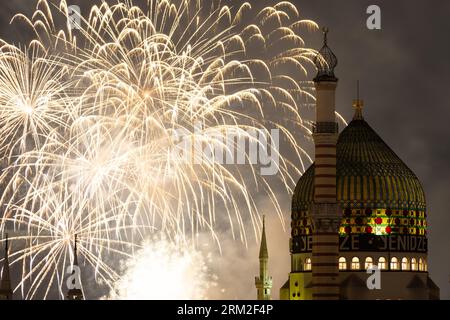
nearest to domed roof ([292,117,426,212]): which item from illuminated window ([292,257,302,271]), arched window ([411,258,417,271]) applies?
illuminated window ([292,257,302,271])

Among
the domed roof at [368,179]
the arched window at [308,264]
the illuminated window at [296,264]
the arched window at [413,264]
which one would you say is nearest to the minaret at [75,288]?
the illuminated window at [296,264]

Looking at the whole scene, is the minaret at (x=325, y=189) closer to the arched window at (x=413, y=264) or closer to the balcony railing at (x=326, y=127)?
the balcony railing at (x=326, y=127)

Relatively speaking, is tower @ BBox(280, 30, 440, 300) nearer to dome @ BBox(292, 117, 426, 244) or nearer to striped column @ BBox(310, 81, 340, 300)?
dome @ BBox(292, 117, 426, 244)

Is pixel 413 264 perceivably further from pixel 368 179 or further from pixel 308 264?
pixel 308 264
